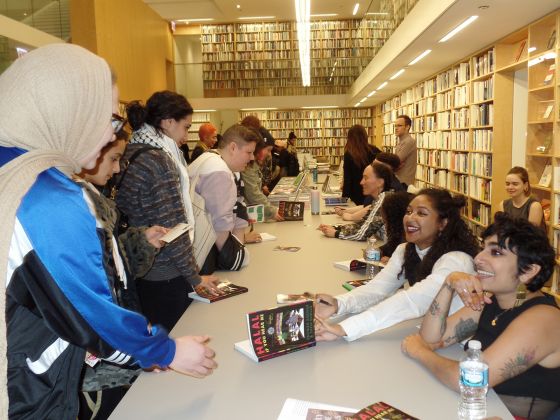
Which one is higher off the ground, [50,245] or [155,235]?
[50,245]

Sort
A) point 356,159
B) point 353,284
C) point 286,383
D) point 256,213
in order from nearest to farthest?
point 286,383 < point 353,284 < point 256,213 < point 356,159

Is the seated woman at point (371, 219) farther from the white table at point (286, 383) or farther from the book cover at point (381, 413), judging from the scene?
the book cover at point (381, 413)

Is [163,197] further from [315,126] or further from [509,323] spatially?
[315,126]

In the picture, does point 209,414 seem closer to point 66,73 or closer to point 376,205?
point 66,73

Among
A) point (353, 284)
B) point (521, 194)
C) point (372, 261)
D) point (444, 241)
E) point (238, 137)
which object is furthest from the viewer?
point (521, 194)

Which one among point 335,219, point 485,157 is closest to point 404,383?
point 335,219

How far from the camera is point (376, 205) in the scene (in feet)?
12.5

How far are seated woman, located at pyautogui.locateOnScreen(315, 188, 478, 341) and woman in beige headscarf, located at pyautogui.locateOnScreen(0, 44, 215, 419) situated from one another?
1.00 m

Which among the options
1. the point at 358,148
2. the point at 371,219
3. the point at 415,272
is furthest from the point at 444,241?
the point at 358,148

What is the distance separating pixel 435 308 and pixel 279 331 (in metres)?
0.60

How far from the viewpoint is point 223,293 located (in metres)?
2.53

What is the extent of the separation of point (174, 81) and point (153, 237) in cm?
1275

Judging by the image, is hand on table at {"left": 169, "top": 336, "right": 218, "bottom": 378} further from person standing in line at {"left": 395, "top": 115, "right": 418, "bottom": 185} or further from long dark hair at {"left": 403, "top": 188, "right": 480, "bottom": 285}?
person standing in line at {"left": 395, "top": 115, "right": 418, "bottom": 185}

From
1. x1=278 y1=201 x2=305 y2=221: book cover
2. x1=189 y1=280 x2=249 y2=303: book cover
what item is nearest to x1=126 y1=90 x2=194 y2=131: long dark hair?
x1=189 y1=280 x2=249 y2=303: book cover
